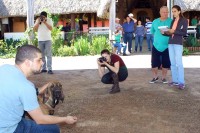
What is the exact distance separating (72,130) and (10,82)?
203 cm

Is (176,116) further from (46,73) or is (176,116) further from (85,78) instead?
(46,73)

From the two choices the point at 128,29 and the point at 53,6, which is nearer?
the point at 128,29

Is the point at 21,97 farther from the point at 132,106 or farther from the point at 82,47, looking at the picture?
the point at 82,47

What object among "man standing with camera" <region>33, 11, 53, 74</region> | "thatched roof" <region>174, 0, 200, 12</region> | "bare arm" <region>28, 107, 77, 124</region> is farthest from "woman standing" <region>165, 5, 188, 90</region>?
"thatched roof" <region>174, 0, 200, 12</region>

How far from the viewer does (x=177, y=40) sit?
7297 mm

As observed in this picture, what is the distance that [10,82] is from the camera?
10.1 feet

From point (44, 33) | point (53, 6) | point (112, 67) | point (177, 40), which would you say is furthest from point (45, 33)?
point (53, 6)

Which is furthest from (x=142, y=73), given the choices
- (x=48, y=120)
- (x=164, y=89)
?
(x=48, y=120)

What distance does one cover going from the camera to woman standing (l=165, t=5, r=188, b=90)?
7.22 metres

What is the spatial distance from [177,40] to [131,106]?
1927 millimetres

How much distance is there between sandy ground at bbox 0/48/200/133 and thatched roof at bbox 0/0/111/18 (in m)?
13.6

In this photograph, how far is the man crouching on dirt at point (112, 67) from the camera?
6.92 m

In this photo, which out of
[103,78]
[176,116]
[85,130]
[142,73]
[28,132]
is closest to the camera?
[28,132]

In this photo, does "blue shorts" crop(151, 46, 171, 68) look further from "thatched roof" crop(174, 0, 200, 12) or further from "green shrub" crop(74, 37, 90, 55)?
"thatched roof" crop(174, 0, 200, 12)
